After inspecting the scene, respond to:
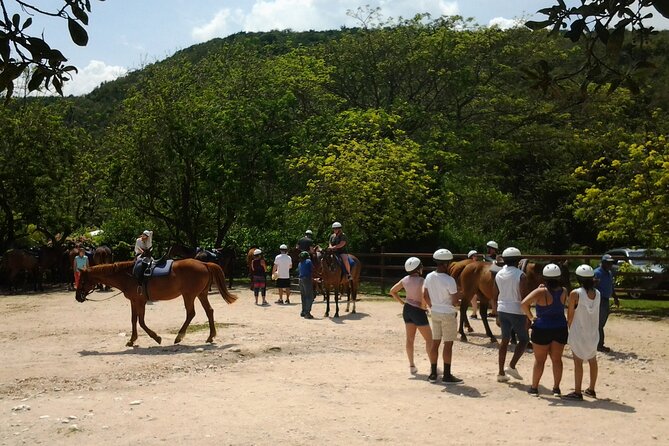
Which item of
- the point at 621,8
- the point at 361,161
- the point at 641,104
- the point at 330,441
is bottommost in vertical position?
the point at 330,441

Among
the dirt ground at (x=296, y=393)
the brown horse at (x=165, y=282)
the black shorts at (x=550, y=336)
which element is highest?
the brown horse at (x=165, y=282)

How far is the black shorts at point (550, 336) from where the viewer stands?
887 cm

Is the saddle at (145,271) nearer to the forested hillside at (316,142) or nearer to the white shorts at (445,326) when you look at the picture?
the white shorts at (445,326)

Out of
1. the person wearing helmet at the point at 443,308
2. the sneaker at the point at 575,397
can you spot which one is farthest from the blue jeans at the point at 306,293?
the sneaker at the point at 575,397

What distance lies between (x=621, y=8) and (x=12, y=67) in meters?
3.37

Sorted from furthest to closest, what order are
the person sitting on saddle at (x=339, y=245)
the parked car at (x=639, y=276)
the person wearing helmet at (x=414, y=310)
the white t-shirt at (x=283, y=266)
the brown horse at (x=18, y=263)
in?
the brown horse at (x=18, y=263)
the white t-shirt at (x=283, y=266)
the parked car at (x=639, y=276)
the person sitting on saddle at (x=339, y=245)
the person wearing helmet at (x=414, y=310)

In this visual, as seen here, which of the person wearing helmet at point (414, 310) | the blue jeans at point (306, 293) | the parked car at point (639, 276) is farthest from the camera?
the parked car at point (639, 276)

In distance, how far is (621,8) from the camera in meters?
3.77

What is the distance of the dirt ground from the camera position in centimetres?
744

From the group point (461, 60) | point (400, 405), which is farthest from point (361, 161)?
point (400, 405)

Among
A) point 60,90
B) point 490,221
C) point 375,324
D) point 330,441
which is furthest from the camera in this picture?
point 490,221

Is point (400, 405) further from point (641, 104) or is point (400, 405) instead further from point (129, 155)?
point (641, 104)

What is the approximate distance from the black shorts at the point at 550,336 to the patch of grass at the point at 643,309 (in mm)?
9768

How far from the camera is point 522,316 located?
9883mm
